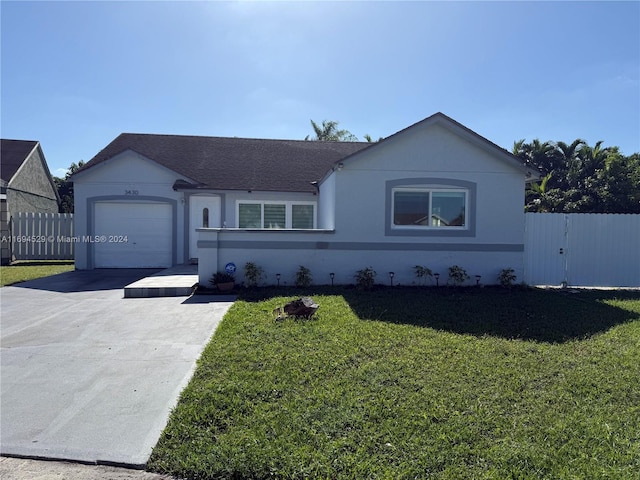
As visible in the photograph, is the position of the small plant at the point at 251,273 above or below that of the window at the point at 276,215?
below

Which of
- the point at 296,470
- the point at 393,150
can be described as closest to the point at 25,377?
the point at 296,470

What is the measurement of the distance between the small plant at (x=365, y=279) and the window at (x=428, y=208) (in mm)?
1604

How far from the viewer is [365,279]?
9.88 meters

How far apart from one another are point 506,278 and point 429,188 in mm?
3161

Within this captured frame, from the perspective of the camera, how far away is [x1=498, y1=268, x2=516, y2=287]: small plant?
10.3 m

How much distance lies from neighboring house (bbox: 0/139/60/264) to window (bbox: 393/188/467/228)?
1670cm

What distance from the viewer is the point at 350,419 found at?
11.1 ft

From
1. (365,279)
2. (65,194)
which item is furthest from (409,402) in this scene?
(65,194)

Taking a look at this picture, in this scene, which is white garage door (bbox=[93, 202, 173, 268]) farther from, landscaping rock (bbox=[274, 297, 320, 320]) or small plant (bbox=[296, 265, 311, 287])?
landscaping rock (bbox=[274, 297, 320, 320])

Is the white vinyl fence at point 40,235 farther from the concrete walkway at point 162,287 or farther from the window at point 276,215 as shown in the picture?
the concrete walkway at point 162,287

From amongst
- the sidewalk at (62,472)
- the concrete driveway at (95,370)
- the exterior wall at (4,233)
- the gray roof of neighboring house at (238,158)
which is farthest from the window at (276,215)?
the sidewalk at (62,472)

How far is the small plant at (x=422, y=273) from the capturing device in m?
10.3

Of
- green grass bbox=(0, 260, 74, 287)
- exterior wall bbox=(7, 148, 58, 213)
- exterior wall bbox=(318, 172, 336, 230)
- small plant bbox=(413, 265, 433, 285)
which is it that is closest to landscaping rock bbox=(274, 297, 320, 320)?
exterior wall bbox=(318, 172, 336, 230)

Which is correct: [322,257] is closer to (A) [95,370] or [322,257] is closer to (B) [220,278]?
(B) [220,278]
